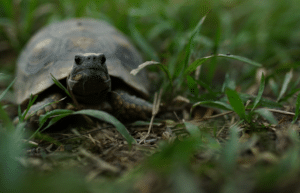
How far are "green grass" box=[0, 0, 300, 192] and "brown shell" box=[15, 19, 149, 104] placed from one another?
0.82ft

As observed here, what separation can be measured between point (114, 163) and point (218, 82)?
2.32 m

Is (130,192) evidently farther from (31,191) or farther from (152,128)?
(152,128)

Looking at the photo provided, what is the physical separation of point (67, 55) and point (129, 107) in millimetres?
788

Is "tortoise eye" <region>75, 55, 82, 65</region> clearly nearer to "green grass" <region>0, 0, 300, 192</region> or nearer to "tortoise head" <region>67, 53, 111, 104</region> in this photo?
"tortoise head" <region>67, 53, 111, 104</region>

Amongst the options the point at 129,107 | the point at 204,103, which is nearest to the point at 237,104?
the point at 204,103

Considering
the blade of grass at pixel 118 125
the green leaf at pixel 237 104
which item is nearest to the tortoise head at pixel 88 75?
the blade of grass at pixel 118 125

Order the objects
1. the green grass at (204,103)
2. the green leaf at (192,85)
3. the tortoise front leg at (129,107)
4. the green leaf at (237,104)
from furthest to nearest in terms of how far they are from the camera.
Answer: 1. the tortoise front leg at (129,107)
2. the green leaf at (192,85)
3. the green leaf at (237,104)
4. the green grass at (204,103)

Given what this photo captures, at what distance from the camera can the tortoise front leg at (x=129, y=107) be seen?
7.36 feet

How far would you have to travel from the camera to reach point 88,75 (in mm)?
1967

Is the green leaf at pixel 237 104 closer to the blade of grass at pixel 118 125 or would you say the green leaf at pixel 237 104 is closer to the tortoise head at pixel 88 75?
the blade of grass at pixel 118 125

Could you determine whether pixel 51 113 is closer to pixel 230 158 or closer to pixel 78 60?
pixel 78 60

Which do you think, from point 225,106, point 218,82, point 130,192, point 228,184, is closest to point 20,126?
point 130,192

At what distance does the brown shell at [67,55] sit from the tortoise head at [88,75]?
0.72 feet

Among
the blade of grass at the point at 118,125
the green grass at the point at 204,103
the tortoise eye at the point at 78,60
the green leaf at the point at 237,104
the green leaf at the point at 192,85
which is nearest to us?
the green grass at the point at 204,103
